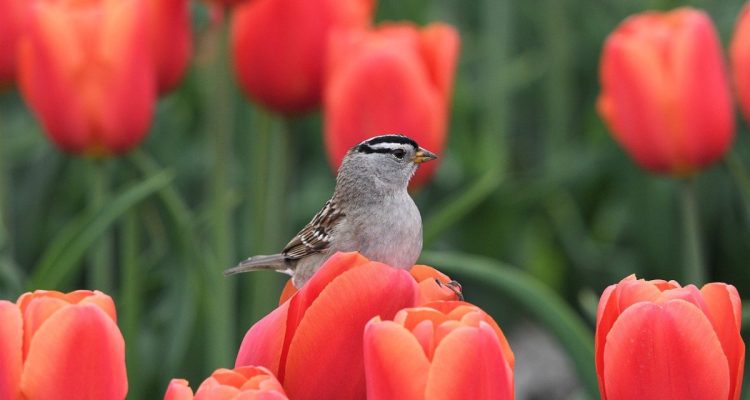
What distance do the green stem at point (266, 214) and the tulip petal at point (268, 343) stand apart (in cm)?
150

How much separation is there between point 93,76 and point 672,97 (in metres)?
1.11

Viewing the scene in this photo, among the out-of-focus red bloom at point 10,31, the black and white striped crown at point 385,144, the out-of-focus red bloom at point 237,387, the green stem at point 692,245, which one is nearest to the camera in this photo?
the out-of-focus red bloom at point 237,387

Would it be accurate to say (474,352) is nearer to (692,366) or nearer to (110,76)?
(692,366)

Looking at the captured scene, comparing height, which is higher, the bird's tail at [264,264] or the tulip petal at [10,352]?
the tulip petal at [10,352]

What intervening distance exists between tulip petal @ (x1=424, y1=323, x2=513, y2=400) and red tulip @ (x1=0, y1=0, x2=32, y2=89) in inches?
84.6

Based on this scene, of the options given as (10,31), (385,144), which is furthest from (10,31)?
(385,144)

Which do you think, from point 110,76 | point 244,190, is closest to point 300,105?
point 110,76

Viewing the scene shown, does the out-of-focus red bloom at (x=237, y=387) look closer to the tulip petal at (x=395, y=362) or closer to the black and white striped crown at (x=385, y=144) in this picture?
the tulip petal at (x=395, y=362)

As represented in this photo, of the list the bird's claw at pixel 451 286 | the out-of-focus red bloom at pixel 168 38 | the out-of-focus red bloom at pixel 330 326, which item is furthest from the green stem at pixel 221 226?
the out-of-focus red bloom at pixel 330 326

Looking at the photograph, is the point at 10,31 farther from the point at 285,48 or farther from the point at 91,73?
the point at 285,48

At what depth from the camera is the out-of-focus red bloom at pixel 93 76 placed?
109 inches

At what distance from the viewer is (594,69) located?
4.83 meters

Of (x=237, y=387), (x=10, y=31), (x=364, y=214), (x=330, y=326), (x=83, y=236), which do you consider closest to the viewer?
(x=237, y=387)

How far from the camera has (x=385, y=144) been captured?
223 centimetres
